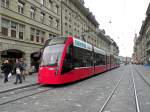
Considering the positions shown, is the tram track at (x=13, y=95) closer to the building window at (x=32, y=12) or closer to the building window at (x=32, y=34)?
the building window at (x=32, y=34)

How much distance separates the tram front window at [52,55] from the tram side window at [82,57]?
1.77m

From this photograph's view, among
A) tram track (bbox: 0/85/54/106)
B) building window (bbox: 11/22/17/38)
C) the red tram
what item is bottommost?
tram track (bbox: 0/85/54/106)

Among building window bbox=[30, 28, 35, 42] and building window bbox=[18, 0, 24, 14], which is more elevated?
building window bbox=[18, 0, 24, 14]

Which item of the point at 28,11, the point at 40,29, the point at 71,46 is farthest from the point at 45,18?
the point at 71,46

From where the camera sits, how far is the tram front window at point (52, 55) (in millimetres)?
14289

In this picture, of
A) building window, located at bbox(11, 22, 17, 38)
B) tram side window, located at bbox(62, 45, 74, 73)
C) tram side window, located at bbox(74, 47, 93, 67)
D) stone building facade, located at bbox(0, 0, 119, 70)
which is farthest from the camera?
building window, located at bbox(11, 22, 17, 38)

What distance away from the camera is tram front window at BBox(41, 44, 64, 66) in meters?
14.3

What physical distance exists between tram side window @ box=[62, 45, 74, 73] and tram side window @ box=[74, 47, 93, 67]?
76cm

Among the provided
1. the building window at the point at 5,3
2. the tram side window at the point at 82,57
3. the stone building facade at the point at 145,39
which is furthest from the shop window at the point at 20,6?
the stone building facade at the point at 145,39

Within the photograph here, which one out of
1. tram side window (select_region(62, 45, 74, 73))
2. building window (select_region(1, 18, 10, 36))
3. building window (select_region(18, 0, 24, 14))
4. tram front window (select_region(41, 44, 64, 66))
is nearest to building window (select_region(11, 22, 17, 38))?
building window (select_region(1, 18, 10, 36))

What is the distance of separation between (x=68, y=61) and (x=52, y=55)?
1123 millimetres

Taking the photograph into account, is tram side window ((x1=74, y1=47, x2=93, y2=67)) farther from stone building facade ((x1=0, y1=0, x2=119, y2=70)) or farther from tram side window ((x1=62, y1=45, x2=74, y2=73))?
stone building facade ((x1=0, y1=0, x2=119, y2=70))

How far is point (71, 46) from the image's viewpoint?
15.4m

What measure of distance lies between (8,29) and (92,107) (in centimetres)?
1881
